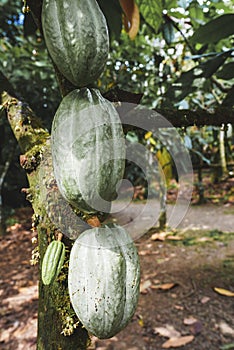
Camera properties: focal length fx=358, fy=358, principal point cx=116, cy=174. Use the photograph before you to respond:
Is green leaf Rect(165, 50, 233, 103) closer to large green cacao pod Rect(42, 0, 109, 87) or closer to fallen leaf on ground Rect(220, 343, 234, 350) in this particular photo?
large green cacao pod Rect(42, 0, 109, 87)

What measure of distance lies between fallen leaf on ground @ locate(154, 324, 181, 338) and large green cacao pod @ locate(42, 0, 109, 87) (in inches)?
57.6

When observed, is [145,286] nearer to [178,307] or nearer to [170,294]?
[170,294]

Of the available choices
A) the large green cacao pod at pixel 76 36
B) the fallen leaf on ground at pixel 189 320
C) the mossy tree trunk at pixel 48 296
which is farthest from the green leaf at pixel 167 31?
the fallen leaf on ground at pixel 189 320

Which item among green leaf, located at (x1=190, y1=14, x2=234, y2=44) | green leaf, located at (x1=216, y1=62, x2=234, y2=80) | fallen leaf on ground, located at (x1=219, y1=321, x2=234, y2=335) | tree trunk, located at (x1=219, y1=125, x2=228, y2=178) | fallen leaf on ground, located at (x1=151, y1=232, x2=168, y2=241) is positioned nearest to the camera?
green leaf, located at (x1=190, y1=14, x2=234, y2=44)

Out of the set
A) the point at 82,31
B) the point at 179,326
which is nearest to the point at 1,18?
the point at 179,326

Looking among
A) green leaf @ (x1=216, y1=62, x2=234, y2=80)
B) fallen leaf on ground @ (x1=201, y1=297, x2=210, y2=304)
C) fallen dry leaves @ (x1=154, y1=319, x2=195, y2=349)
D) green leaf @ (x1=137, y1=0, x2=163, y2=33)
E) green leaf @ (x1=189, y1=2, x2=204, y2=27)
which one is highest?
green leaf @ (x1=189, y1=2, x2=204, y2=27)

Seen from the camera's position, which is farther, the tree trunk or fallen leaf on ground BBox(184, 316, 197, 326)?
the tree trunk

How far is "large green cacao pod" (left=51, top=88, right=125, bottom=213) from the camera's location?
1.45 feet

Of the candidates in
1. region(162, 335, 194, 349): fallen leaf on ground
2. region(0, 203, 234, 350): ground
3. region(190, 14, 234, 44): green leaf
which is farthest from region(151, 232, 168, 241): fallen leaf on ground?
region(190, 14, 234, 44): green leaf

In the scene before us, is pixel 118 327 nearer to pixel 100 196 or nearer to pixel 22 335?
pixel 100 196

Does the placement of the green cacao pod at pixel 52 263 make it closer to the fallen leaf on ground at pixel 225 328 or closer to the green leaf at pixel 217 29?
the green leaf at pixel 217 29

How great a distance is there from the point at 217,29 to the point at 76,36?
2.66 ft

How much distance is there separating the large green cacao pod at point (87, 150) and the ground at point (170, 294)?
131cm

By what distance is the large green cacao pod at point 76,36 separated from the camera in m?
0.44
